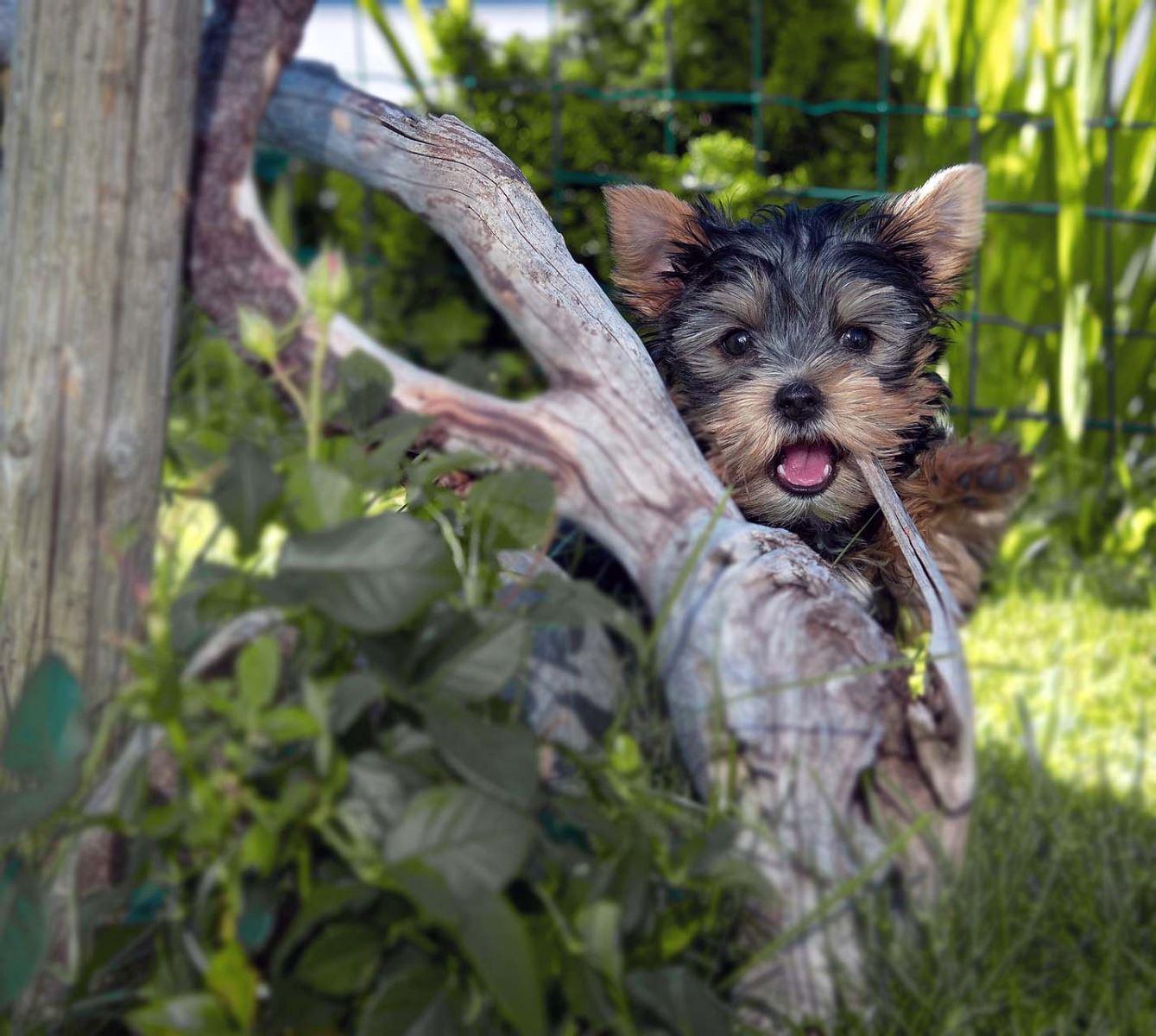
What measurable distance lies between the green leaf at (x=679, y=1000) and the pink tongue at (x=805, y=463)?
4.93 ft

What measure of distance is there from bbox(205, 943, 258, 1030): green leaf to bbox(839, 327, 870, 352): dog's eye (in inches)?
81.7

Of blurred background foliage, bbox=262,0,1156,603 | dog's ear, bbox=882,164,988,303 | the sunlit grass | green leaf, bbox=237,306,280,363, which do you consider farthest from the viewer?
blurred background foliage, bbox=262,0,1156,603

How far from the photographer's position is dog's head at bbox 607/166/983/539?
2.82m

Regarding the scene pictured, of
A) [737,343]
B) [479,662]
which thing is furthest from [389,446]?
[737,343]

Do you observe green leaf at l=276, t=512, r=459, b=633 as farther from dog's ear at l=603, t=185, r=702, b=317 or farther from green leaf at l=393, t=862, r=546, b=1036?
dog's ear at l=603, t=185, r=702, b=317

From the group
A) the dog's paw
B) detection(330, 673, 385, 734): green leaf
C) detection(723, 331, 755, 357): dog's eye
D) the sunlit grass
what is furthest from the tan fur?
detection(330, 673, 385, 734): green leaf

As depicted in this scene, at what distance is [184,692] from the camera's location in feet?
4.54

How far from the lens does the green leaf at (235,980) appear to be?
1.35 m

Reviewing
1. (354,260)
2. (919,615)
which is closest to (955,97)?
(354,260)

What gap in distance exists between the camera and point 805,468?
289 centimetres

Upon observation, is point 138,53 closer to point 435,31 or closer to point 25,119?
point 25,119

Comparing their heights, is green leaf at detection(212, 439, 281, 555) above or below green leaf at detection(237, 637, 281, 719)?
above

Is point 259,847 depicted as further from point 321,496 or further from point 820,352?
point 820,352

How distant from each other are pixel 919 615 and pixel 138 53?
1.86 m
